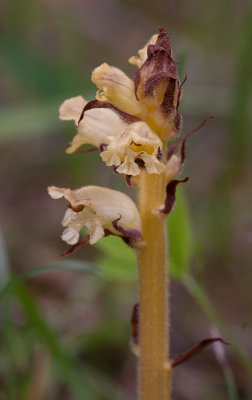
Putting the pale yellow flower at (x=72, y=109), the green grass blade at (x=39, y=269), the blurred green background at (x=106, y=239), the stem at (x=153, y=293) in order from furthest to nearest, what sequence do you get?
the blurred green background at (x=106, y=239), the green grass blade at (x=39, y=269), the pale yellow flower at (x=72, y=109), the stem at (x=153, y=293)

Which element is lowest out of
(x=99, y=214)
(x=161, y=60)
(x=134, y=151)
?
(x=99, y=214)

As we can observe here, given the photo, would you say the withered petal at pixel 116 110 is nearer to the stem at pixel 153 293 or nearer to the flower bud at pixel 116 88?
the flower bud at pixel 116 88

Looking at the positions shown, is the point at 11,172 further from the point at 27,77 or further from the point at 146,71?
the point at 146,71

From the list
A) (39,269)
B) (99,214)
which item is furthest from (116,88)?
(39,269)

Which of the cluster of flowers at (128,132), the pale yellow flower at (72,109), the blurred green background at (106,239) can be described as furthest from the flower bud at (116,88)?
the blurred green background at (106,239)

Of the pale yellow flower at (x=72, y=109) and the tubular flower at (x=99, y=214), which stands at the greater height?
the pale yellow flower at (x=72, y=109)

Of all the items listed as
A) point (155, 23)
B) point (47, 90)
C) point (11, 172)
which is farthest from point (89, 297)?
point (155, 23)

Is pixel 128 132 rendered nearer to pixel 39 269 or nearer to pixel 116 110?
pixel 116 110
